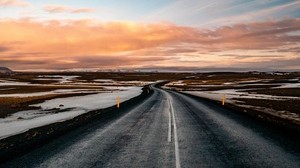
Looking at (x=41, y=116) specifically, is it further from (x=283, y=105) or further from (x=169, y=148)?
(x=283, y=105)

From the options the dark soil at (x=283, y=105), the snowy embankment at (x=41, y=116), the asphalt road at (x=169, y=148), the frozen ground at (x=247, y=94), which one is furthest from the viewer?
the dark soil at (x=283, y=105)

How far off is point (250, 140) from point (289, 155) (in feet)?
9.22

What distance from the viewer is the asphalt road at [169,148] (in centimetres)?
955

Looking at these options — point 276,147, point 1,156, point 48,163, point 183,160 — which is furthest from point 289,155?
point 1,156

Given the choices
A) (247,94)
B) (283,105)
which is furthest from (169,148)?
(247,94)

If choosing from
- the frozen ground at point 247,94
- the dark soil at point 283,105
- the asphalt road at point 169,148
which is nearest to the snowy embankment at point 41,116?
the asphalt road at point 169,148

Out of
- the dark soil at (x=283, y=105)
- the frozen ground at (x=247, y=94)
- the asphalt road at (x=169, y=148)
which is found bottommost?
the frozen ground at (x=247, y=94)

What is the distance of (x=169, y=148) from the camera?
1158 cm

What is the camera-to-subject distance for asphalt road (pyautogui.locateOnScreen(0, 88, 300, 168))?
955 centimetres

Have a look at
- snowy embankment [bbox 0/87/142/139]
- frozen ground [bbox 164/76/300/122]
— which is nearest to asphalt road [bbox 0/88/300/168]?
snowy embankment [bbox 0/87/142/139]

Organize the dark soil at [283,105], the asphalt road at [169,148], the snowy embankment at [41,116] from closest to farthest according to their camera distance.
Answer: the asphalt road at [169,148]
the snowy embankment at [41,116]
the dark soil at [283,105]

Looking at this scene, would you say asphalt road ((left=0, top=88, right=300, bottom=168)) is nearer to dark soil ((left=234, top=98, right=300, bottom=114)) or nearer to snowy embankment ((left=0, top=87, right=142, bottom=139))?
snowy embankment ((left=0, top=87, right=142, bottom=139))

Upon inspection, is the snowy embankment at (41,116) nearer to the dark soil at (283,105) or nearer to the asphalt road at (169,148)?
the asphalt road at (169,148)

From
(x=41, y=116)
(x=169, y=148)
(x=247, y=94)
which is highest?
(x=169, y=148)
